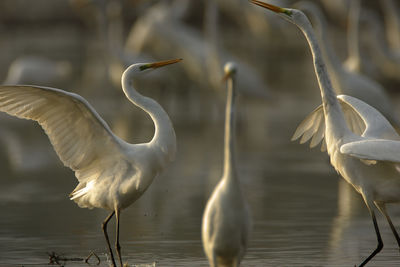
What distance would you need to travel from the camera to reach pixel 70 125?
7047 mm

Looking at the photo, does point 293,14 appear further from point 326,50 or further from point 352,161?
point 326,50

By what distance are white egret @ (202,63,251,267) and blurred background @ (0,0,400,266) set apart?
101cm

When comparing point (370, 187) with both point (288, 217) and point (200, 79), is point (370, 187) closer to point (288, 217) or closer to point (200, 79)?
point (288, 217)

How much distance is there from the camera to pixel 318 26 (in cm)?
1078

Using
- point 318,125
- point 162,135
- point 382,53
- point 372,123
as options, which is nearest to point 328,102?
point 372,123

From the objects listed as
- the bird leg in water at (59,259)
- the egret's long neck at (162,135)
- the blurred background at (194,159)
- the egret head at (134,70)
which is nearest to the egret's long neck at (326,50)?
the blurred background at (194,159)

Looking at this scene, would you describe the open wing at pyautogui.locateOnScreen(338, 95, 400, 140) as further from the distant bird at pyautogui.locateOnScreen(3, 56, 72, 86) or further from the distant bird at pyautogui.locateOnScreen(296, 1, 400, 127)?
the distant bird at pyautogui.locateOnScreen(3, 56, 72, 86)

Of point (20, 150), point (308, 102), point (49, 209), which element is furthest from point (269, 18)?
point (49, 209)

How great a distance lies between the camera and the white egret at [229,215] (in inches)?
219

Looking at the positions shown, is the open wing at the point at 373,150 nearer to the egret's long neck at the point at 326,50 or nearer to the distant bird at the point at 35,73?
the egret's long neck at the point at 326,50

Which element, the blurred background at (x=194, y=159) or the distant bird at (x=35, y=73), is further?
the distant bird at (x=35, y=73)

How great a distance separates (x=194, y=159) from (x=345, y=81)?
2.15 m

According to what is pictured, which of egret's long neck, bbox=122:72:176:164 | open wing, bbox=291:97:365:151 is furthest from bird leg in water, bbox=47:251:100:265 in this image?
open wing, bbox=291:97:365:151

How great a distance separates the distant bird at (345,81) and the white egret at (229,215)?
5025mm
